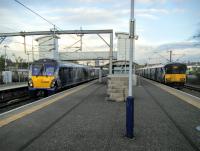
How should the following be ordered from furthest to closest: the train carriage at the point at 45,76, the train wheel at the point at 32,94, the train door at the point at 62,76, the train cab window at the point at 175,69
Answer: the train cab window at the point at 175,69 < the train door at the point at 62,76 < the train wheel at the point at 32,94 < the train carriage at the point at 45,76

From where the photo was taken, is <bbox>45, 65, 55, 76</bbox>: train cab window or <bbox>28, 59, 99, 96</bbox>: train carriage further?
<bbox>45, 65, 55, 76</bbox>: train cab window

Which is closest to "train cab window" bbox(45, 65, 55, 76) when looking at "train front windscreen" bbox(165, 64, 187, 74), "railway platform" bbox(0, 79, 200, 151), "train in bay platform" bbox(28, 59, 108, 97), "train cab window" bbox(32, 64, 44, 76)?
"train in bay platform" bbox(28, 59, 108, 97)

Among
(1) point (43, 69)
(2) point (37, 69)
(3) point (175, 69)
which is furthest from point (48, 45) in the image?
(3) point (175, 69)

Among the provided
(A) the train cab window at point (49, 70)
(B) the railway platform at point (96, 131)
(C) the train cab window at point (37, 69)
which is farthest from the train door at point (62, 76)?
(B) the railway platform at point (96, 131)

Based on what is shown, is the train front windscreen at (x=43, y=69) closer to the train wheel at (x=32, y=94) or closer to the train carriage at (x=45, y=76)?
the train carriage at (x=45, y=76)

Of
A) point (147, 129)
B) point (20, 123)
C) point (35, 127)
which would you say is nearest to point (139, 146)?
point (147, 129)

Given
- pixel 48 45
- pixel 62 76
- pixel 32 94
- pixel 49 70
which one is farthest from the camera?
pixel 48 45

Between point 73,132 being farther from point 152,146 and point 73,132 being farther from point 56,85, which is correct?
point 56,85

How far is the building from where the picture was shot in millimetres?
25631

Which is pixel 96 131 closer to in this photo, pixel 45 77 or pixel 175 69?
pixel 45 77

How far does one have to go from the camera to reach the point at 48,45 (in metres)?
27.8

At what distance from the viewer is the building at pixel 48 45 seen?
84.1 ft

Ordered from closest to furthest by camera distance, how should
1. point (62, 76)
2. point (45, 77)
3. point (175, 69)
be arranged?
point (45, 77) → point (62, 76) → point (175, 69)

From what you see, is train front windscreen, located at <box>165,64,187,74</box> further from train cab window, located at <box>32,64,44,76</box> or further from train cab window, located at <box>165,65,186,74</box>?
train cab window, located at <box>32,64,44,76</box>
